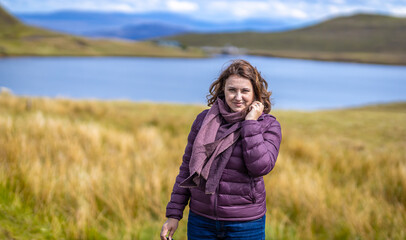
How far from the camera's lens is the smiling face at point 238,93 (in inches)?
85.8

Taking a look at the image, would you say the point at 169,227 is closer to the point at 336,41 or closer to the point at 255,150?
the point at 255,150

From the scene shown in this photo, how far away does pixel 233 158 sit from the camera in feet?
7.11

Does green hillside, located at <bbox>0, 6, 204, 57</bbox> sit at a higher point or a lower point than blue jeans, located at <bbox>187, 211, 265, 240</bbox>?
higher

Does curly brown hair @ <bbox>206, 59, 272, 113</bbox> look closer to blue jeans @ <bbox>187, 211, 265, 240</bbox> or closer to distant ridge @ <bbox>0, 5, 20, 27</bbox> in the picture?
blue jeans @ <bbox>187, 211, 265, 240</bbox>

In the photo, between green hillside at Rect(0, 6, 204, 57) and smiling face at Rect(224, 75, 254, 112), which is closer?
smiling face at Rect(224, 75, 254, 112)

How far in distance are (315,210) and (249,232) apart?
277 centimetres

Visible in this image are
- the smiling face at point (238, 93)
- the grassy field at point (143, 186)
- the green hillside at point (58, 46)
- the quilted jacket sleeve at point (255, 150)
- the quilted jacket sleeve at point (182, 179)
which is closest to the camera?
the quilted jacket sleeve at point (255, 150)

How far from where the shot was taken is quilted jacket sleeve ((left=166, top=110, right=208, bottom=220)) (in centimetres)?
229

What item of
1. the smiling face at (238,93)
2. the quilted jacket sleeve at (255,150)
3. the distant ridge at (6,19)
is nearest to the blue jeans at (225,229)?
the quilted jacket sleeve at (255,150)

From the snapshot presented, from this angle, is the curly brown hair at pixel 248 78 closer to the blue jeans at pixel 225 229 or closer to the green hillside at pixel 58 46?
the blue jeans at pixel 225 229

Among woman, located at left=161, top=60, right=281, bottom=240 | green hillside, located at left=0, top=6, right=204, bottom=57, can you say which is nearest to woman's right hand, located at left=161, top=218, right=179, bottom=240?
woman, located at left=161, top=60, right=281, bottom=240

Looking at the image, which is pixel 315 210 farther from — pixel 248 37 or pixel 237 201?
pixel 248 37

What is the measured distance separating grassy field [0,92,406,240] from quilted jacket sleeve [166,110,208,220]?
6.13 ft

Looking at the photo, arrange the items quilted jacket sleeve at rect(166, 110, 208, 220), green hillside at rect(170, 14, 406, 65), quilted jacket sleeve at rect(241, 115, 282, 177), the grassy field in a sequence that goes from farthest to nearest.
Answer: green hillside at rect(170, 14, 406, 65), the grassy field, quilted jacket sleeve at rect(166, 110, 208, 220), quilted jacket sleeve at rect(241, 115, 282, 177)
